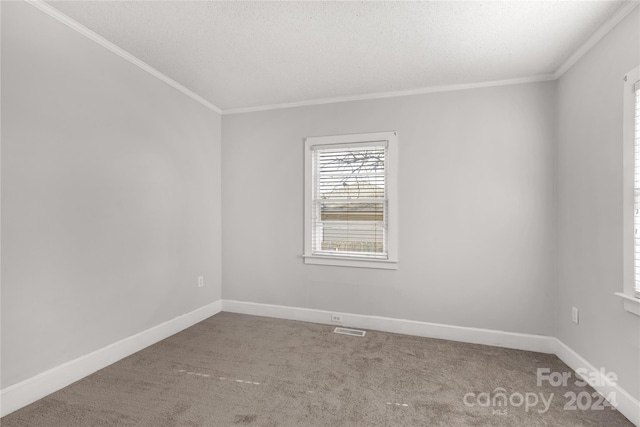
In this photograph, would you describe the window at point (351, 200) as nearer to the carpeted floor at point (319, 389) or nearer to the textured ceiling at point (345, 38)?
the textured ceiling at point (345, 38)

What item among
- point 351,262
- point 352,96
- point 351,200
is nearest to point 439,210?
point 351,200

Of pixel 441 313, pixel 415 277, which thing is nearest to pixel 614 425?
pixel 441 313

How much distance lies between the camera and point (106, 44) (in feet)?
8.00

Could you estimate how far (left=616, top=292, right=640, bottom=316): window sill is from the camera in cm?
183

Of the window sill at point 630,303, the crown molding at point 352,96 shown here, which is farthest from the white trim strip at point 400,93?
the window sill at point 630,303

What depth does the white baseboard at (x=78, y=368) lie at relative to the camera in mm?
1893

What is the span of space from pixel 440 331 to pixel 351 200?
1.64 meters

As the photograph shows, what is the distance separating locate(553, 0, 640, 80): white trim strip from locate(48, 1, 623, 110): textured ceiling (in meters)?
0.04

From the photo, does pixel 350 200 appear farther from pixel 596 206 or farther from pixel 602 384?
pixel 602 384

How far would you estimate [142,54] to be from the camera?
2613 millimetres

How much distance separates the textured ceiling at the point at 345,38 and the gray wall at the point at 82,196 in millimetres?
347

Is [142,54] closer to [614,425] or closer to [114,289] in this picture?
[114,289]

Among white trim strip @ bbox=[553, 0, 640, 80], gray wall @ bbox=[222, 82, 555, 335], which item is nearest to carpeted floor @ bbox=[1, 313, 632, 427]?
gray wall @ bbox=[222, 82, 555, 335]

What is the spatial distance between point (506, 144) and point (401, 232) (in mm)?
1313
